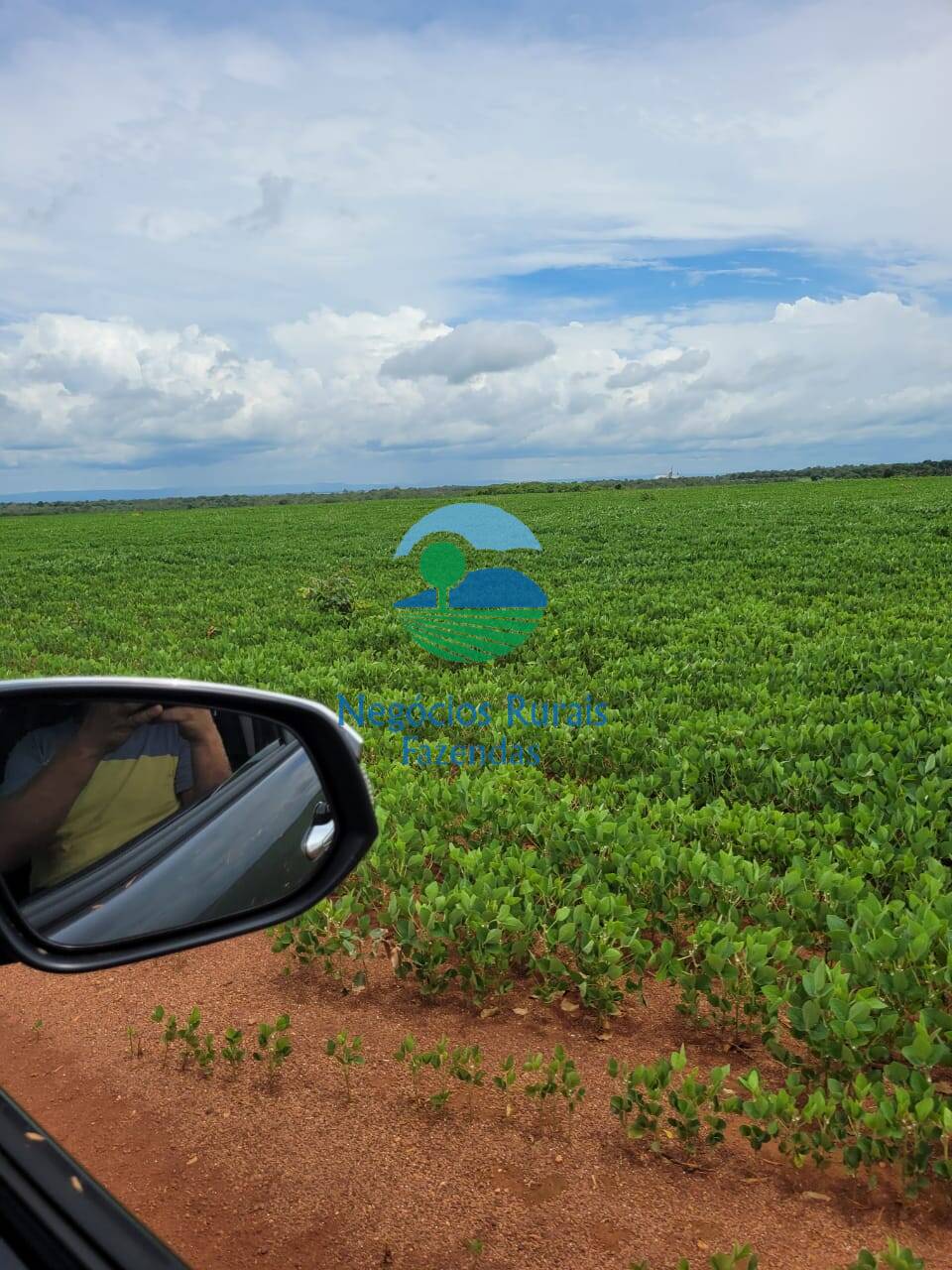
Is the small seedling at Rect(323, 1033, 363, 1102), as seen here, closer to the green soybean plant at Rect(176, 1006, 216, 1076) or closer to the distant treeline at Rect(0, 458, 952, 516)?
the green soybean plant at Rect(176, 1006, 216, 1076)

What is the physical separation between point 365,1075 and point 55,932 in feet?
7.02

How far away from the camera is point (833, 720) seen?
7676mm

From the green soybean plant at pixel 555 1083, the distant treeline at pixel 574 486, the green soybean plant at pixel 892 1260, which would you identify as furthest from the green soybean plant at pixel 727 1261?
the distant treeline at pixel 574 486

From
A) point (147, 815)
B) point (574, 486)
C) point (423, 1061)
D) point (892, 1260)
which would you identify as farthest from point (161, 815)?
point (574, 486)

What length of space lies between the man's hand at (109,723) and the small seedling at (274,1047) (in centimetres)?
238

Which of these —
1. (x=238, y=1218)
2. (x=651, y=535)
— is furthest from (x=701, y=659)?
(x=651, y=535)

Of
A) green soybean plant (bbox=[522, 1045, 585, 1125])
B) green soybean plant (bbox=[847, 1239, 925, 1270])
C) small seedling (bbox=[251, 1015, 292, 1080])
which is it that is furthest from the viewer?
small seedling (bbox=[251, 1015, 292, 1080])

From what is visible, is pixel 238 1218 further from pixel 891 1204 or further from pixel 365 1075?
pixel 891 1204

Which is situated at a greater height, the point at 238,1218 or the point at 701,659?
the point at 701,659

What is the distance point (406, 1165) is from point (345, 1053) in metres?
0.57
